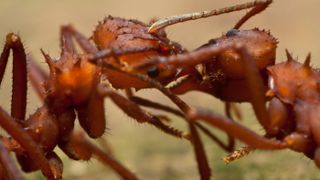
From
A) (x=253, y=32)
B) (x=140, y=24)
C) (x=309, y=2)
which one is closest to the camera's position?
(x=253, y=32)

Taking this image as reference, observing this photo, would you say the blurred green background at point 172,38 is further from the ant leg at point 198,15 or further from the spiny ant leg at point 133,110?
the ant leg at point 198,15

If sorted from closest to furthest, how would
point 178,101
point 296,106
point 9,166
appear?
point 9,166, point 296,106, point 178,101

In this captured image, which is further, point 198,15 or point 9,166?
point 198,15

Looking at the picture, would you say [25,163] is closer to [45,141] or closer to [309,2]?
[45,141]

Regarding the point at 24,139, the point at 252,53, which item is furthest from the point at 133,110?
the point at 252,53

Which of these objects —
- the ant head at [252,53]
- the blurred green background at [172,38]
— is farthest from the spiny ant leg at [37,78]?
the ant head at [252,53]

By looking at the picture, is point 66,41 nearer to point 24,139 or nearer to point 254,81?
point 24,139


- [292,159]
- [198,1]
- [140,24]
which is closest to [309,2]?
[198,1]
